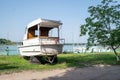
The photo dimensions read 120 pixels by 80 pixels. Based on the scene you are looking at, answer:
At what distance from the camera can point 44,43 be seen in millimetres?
19594

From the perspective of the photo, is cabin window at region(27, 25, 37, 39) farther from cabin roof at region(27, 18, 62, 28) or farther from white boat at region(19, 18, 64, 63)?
cabin roof at region(27, 18, 62, 28)

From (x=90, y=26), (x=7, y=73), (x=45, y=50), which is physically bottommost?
(x=7, y=73)

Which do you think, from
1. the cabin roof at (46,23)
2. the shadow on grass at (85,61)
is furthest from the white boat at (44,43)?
the shadow on grass at (85,61)

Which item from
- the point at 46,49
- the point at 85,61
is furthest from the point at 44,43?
the point at 85,61

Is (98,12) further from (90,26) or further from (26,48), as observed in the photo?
(26,48)

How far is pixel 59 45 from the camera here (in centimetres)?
2023

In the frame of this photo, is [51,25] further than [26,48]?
No

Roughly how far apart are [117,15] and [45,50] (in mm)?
6972

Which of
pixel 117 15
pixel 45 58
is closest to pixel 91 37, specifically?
pixel 117 15

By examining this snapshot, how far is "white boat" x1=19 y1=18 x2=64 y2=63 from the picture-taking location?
64.4 ft

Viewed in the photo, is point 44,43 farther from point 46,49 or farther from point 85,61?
point 85,61

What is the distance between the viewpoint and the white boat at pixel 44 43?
64.4 feet

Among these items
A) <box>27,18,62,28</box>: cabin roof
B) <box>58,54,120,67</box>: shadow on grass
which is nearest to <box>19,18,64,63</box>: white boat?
<box>27,18,62,28</box>: cabin roof

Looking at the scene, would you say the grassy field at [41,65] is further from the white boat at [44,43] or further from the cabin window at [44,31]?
the cabin window at [44,31]
